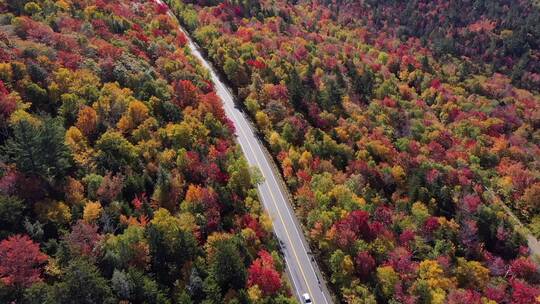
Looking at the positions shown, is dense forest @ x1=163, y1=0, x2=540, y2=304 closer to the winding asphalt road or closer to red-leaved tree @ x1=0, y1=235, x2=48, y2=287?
the winding asphalt road

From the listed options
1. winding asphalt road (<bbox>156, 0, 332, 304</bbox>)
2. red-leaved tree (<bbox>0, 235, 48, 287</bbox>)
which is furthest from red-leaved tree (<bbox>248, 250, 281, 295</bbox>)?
red-leaved tree (<bbox>0, 235, 48, 287</bbox>)

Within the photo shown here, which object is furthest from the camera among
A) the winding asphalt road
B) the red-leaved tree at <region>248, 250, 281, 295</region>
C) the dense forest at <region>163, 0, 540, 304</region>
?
the dense forest at <region>163, 0, 540, 304</region>

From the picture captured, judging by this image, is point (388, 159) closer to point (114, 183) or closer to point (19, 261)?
point (114, 183)

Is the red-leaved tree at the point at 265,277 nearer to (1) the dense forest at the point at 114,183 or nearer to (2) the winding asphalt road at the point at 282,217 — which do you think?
(1) the dense forest at the point at 114,183

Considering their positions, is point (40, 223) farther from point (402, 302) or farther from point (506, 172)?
point (506, 172)

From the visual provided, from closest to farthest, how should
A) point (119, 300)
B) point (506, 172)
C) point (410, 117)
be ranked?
point (119, 300), point (506, 172), point (410, 117)

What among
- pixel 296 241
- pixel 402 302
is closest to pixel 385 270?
pixel 402 302
